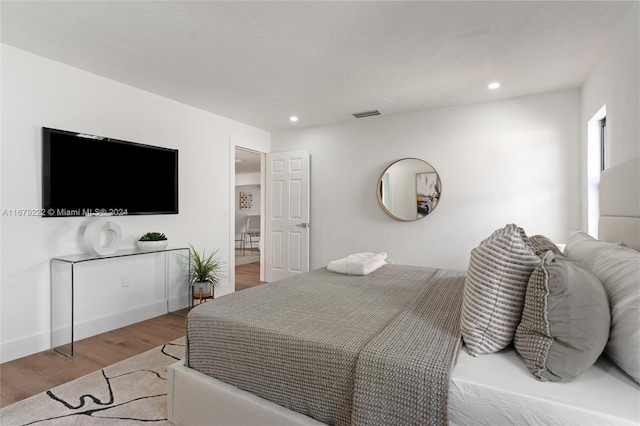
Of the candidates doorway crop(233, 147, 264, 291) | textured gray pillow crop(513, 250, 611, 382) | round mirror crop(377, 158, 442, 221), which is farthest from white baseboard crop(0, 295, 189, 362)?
textured gray pillow crop(513, 250, 611, 382)

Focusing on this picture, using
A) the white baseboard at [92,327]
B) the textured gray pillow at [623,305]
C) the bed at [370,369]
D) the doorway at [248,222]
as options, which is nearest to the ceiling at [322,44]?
the bed at [370,369]

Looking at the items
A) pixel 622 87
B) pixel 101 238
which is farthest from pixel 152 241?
pixel 622 87

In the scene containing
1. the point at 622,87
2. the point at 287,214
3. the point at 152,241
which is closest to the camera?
the point at 622,87

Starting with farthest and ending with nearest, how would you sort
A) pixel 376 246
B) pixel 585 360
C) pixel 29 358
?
1. pixel 376 246
2. pixel 29 358
3. pixel 585 360

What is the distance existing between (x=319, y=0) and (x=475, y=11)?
101cm

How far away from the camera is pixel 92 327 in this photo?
295cm

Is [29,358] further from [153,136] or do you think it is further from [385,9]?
[385,9]

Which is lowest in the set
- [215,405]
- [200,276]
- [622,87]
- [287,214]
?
[215,405]

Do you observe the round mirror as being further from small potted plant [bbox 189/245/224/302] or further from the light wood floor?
the light wood floor

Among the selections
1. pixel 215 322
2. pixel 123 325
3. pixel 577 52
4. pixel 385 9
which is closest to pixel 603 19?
pixel 577 52

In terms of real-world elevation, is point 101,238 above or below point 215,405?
above

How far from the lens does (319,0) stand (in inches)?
75.1

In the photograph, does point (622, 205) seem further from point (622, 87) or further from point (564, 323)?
point (564, 323)

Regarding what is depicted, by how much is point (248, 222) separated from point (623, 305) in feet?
26.9
